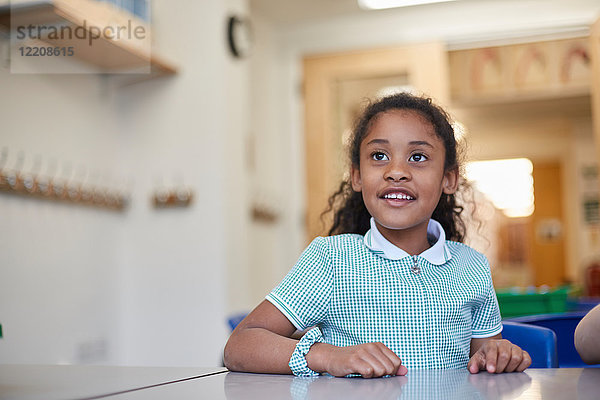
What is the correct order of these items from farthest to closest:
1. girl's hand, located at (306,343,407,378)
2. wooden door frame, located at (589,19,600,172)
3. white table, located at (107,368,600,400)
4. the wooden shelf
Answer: wooden door frame, located at (589,19,600,172) < the wooden shelf < girl's hand, located at (306,343,407,378) < white table, located at (107,368,600,400)

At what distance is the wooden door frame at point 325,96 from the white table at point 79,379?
3782 millimetres

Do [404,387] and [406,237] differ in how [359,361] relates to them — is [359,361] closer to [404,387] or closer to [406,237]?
[404,387]

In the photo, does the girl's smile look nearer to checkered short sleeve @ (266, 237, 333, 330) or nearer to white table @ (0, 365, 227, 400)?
checkered short sleeve @ (266, 237, 333, 330)

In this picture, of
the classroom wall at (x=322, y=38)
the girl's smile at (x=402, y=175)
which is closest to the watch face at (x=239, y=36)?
the classroom wall at (x=322, y=38)

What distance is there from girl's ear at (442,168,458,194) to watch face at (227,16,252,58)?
2.58m

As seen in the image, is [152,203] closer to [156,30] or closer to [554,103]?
[156,30]

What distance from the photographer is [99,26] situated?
2.81m

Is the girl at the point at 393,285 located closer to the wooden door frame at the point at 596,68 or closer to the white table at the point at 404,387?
the white table at the point at 404,387

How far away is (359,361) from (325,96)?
165 inches

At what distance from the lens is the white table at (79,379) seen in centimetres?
76

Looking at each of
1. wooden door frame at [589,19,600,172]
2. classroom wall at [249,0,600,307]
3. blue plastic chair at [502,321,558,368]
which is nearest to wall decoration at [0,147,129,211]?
classroom wall at [249,0,600,307]

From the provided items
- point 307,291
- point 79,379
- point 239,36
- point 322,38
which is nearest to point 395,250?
point 307,291

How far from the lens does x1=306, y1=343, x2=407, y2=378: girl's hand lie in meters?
0.87

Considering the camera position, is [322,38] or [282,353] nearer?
[282,353]
